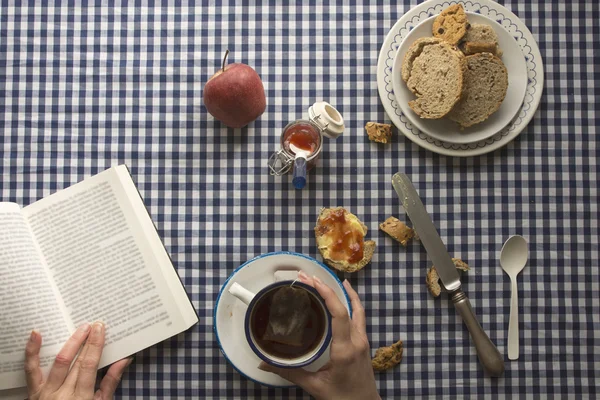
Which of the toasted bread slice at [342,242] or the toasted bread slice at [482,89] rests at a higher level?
the toasted bread slice at [482,89]

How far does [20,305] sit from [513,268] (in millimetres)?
1038

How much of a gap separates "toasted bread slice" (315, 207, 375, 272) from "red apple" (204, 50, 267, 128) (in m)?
0.27

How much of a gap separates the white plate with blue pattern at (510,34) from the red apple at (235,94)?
27 centimetres

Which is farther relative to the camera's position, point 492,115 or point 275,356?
point 492,115

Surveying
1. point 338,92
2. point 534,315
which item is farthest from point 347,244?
point 534,315

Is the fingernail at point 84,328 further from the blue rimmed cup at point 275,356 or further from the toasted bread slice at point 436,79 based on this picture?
the toasted bread slice at point 436,79

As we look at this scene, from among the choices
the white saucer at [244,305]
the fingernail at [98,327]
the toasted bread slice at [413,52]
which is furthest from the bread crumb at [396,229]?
the fingernail at [98,327]

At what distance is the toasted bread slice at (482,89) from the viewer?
3.96ft

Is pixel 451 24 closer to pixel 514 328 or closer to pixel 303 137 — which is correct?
pixel 303 137

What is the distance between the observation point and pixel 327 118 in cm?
116

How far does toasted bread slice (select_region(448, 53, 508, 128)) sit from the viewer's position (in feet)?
3.96

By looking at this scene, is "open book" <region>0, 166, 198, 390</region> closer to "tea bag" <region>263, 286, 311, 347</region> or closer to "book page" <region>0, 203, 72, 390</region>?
"book page" <region>0, 203, 72, 390</region>

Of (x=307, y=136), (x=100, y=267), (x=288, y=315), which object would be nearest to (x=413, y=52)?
(x=307, y=136)

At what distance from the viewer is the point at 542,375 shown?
1.28m
